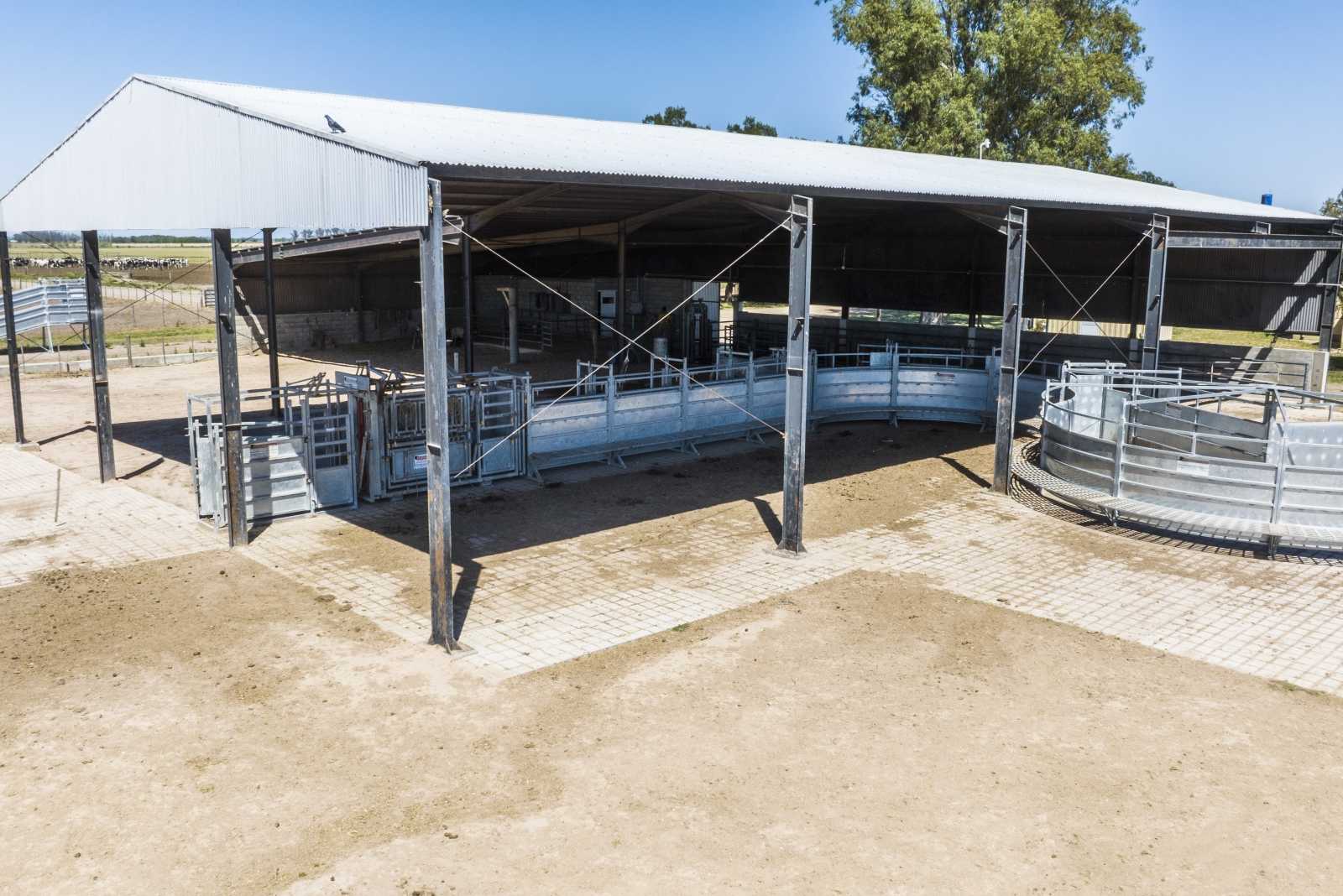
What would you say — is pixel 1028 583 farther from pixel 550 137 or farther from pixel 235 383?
pixel 235 383

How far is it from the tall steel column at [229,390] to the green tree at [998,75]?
36396mm

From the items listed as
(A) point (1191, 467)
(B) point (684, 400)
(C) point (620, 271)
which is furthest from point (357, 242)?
(C) point (620, 271)

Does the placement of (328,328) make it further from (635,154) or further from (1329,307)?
(1329,307)

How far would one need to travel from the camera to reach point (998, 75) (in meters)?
43.4

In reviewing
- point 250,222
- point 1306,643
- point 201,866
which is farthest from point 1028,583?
point 250,222

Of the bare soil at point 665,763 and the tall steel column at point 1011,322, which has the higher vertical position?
the tall steel column at point 1011,322

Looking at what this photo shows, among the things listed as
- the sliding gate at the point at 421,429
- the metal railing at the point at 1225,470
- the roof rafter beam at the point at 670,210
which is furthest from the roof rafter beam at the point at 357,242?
the metal railing at the point at 1225,470

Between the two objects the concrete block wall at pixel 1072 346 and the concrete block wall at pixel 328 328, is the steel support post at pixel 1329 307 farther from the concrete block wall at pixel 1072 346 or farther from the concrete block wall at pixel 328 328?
the concrete block wall at pixel 328 328

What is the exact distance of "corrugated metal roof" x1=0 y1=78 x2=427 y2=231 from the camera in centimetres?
897

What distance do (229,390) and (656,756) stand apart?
7.86 metres

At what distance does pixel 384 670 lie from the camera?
866 cm

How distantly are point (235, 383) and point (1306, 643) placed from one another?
39.1ft

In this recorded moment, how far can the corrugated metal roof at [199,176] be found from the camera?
8969 mm

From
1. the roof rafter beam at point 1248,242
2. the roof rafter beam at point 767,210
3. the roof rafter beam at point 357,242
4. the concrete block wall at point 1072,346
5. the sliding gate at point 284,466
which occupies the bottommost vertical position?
the sliding gate at point 284,466
